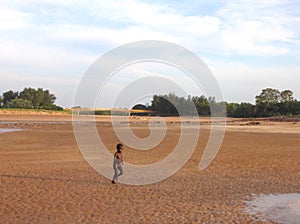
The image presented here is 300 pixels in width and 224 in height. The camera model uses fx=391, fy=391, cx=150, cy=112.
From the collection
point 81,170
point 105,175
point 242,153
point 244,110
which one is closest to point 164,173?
point 105,175

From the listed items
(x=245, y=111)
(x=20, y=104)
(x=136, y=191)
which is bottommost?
(x=136, y=191)

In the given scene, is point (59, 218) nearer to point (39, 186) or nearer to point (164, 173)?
point (39, 186)

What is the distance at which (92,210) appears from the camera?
9672 mm

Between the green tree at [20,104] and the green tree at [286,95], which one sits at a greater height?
the green tree at [286,95]

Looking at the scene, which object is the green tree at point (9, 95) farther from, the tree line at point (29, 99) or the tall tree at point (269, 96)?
the tall tree at point (269, 96)

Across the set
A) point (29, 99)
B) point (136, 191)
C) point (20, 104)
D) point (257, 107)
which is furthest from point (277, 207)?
point (29, 99)

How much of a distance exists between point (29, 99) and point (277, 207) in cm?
12535

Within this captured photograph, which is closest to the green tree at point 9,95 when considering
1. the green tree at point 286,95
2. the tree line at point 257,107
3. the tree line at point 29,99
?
the tree line at point 29,99

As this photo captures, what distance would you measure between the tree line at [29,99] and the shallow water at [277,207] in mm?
114225

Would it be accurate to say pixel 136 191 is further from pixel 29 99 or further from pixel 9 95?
pixel 9 95

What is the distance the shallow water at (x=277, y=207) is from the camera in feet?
29.8

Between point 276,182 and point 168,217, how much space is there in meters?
6.09

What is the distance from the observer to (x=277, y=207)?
10.1 metres

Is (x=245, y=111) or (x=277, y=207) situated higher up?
(x=245, y=111)
